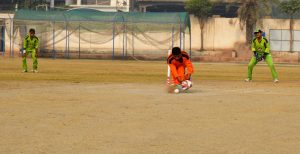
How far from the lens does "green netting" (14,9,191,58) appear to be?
56.7 metres

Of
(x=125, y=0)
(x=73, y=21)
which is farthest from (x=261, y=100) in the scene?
(x=125, y=0)

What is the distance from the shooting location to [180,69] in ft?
66.7

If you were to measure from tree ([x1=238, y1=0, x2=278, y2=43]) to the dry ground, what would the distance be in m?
48.8

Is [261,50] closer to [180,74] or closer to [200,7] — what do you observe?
[180,74]

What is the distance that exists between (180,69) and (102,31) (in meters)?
38.6

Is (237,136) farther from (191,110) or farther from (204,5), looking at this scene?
(204,5)

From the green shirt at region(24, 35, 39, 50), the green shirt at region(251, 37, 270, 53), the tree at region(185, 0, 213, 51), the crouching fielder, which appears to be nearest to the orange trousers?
the crouching fielder

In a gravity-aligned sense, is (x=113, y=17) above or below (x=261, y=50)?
above

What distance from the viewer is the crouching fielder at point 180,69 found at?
19953 mm

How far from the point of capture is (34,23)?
2249 inches

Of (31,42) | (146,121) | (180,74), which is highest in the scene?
(31,42)

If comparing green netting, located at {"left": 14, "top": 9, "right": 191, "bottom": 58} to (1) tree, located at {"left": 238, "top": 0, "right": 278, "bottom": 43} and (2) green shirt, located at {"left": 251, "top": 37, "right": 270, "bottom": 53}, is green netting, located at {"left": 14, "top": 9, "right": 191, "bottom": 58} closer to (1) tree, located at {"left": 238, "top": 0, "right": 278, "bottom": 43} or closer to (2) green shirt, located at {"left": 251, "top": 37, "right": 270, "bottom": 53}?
(1) tree, located at {"left": 238, "top": 0, "right": 278, "bottom": 43}

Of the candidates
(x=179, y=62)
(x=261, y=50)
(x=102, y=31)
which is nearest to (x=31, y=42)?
(x=261, y=50)

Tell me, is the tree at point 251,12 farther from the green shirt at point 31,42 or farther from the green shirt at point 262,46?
the green shirt at point 262,46
